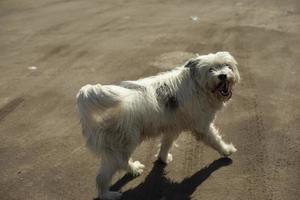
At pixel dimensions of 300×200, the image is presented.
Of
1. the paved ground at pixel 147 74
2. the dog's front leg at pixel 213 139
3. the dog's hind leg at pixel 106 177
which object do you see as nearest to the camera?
the dog's hind leg at pixel 106 177

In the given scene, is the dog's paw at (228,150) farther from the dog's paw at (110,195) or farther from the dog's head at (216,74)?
the dog's paw at (110,195)

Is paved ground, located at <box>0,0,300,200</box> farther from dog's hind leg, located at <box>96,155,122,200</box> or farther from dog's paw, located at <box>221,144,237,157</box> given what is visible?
dog's hind leg, located at <box>96,155,122,200</box>

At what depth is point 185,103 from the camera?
272 inches

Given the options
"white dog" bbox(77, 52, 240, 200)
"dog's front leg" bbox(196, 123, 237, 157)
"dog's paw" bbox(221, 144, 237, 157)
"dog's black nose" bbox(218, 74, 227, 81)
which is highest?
"dog's black nose" bbox(218, 74, 227, 81)

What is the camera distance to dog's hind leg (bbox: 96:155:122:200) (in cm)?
650

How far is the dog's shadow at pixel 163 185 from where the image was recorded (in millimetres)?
7043

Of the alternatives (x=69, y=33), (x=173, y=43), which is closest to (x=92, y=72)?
(x=173, y=43)

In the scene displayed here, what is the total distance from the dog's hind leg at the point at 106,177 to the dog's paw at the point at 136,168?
1.97ft

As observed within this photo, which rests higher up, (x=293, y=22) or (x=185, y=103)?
(x=185, y=103)

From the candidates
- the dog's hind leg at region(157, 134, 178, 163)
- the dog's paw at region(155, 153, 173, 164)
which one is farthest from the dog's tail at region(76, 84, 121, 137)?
the dog's paw at region(155, 153, 173, 164)

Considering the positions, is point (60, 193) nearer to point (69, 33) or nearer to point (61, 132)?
point (61, 132)

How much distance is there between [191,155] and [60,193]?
2.35m

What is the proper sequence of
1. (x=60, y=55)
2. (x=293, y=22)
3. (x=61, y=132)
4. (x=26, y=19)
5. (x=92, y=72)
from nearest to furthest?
(x=61, y=132)
(x=92, y=72)
(x=60, y=55)
(x=293, y=22)
(x=26, y=19)

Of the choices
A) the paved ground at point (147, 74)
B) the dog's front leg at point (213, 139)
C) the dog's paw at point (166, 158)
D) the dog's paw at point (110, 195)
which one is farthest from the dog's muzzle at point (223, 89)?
the dog's paw at point (110, 195)
